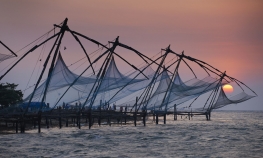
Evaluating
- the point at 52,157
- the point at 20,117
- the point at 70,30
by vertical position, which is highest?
the point at 70,30

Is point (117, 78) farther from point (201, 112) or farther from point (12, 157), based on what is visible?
point (201, 112)

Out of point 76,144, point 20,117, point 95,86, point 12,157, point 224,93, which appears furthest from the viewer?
point 224,93

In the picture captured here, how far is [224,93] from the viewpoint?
3969 centimetres

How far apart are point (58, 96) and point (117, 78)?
482cm

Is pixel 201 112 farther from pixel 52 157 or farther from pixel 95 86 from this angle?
pixel 52 157

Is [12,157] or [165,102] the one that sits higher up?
[165,102]

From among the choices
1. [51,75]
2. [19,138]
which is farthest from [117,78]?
[19,138]

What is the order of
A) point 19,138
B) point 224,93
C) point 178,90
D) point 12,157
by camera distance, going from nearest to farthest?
1. point 12,157
2. point 19,138
3. point 178,90
4. point 224,93

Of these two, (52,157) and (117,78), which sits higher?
(117,78)

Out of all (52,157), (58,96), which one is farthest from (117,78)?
(52,157)

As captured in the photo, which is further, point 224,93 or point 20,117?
point 224,93

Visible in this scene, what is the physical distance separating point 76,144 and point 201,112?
29.0 m

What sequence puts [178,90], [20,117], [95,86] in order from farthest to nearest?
1. [178,90]
2. [95,86]
3. [20,117]

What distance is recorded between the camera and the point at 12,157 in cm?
1502
